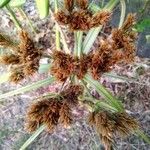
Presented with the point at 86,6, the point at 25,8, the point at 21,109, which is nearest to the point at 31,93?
the point at 21,109

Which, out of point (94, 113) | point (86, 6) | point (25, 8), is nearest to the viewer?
point (86, 6)

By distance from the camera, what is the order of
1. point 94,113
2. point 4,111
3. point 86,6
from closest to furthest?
point 86,6 → point 94,113 → point 4,111

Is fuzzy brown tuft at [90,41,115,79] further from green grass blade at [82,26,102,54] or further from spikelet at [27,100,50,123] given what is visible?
green grass blade at [82,26,102,54]

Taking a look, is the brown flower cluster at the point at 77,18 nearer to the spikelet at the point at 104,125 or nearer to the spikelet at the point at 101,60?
the spikelet at the point at 101,60

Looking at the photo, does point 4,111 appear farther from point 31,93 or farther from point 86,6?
point 86,6

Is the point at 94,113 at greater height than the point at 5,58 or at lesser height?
lesser

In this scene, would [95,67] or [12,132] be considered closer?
[95,67]

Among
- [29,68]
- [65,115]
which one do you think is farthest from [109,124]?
[29,68]

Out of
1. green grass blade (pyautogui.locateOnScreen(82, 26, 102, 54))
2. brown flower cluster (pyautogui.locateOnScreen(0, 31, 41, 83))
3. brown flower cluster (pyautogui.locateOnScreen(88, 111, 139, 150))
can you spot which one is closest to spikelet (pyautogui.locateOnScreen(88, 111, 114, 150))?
brown flower cluster (pyautogui.locateOnScreen(88, 111, 139, 150))
